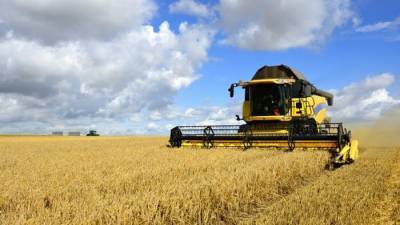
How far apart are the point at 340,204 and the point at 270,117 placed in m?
9.66

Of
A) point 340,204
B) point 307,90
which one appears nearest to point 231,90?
point 307,90

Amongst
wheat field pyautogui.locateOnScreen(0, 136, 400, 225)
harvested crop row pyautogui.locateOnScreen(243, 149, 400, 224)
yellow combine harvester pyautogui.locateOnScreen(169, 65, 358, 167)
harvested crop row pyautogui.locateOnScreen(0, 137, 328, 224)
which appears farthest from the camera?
yellow combine harvester pyautogui.locateOnScreen(169, 65, 358, 167)

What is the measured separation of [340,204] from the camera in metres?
6.45

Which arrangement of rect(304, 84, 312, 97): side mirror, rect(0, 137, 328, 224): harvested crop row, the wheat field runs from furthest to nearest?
rect(304, 84, 312, 97): side mirror → the wheat field → rect(0, 137, 328, 224): harvested crop row

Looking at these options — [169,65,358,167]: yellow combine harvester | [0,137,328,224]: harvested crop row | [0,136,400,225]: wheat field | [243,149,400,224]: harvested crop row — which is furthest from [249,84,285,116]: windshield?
[243,149,400,224]: harvested crop row

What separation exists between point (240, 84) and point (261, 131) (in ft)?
6.50

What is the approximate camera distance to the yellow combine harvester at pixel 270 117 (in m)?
15.4

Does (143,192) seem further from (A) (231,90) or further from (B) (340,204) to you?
(A) (231,90)

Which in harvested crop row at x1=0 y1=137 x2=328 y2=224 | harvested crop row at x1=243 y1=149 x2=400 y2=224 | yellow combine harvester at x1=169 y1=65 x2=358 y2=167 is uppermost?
yellow combine harvester at x1=169 y1=65 x2=358 y2=167

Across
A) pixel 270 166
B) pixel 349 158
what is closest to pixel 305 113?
pixel 349 158

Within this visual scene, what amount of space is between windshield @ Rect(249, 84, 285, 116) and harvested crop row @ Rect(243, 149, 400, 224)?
22.8 feet

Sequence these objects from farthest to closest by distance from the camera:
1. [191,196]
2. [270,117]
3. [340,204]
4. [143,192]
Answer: [270,117], [340,204], [143,192], [191,196]

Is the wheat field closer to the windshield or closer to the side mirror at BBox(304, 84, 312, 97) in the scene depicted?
the windshield

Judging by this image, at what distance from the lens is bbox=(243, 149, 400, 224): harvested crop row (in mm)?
5632
